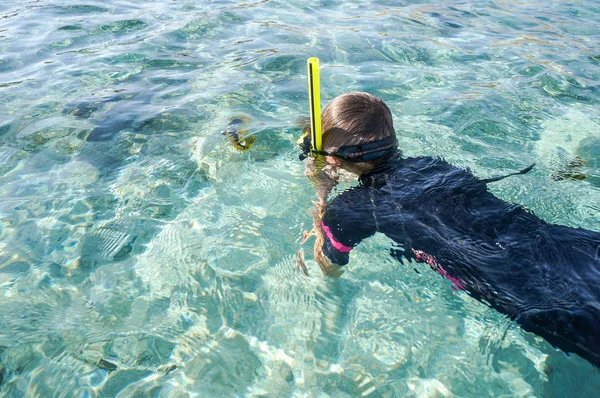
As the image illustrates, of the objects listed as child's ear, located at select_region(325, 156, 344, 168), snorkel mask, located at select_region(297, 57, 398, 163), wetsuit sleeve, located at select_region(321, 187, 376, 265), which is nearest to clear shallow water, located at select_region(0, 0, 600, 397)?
wetsuit sleeve, located at select_region(321, 187, 376, 265)

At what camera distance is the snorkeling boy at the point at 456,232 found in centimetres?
216

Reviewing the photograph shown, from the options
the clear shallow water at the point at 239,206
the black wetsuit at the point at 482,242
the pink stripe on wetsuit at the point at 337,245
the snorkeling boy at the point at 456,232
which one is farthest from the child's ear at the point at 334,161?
the pink stripe on wetsuit at the point at 337,245

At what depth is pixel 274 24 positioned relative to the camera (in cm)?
733

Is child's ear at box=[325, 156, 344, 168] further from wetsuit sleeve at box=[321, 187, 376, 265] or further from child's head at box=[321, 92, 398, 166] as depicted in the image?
wetsuit sleeve at box=[321, 187, 376, 265]

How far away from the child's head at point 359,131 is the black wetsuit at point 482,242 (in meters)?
0.13

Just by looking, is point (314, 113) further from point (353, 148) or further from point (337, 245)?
point (337, 245)

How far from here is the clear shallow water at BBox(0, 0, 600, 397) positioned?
7.38 ft

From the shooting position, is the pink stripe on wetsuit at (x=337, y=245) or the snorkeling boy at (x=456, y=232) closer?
the snorkeling boy at (x=456, y=232)

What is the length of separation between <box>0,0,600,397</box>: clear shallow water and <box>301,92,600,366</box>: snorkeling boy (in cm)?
22

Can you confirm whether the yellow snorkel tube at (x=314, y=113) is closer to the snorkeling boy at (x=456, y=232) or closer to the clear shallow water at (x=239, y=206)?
the snorkeling boy at (x=456, y=232)

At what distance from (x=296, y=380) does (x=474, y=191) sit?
144 centimetres

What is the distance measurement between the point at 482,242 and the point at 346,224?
71 centimetres

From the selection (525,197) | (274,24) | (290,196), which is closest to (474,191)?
(525,197)

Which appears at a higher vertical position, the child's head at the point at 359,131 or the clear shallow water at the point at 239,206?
the child's head at the point at 359,131
